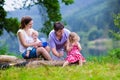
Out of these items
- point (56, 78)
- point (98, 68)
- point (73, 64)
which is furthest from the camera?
point (73, 64)

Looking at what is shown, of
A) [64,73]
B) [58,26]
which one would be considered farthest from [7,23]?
[64,73]

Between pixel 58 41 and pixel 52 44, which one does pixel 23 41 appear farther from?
pixel 58 41

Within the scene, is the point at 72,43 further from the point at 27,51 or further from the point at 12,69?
the point at 12,69

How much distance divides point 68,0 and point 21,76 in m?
8.74

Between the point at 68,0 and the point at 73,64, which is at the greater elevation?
the point at 68,0

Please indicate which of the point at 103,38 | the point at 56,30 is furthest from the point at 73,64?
the point at 103,38

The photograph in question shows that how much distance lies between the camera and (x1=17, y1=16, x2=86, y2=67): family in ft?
33.9

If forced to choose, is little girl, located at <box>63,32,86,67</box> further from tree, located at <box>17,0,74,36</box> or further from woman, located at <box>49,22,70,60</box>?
tree, located at <box>17,0,74,36</box>

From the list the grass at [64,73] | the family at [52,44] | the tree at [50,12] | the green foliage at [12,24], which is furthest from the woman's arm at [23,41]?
the tree at [50,12]

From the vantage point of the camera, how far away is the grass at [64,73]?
8.09 metres

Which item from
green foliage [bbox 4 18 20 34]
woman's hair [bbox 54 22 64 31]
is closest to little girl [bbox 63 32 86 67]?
woman's hair [bbox 54 22 64 31]

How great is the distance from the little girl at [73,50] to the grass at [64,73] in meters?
0.55

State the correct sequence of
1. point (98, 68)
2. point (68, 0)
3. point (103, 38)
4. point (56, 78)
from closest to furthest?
1. point (56, 78)
2. point (98, 68)
3. point (68, 0)
4. point (103, 38)

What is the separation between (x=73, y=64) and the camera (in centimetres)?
1023
